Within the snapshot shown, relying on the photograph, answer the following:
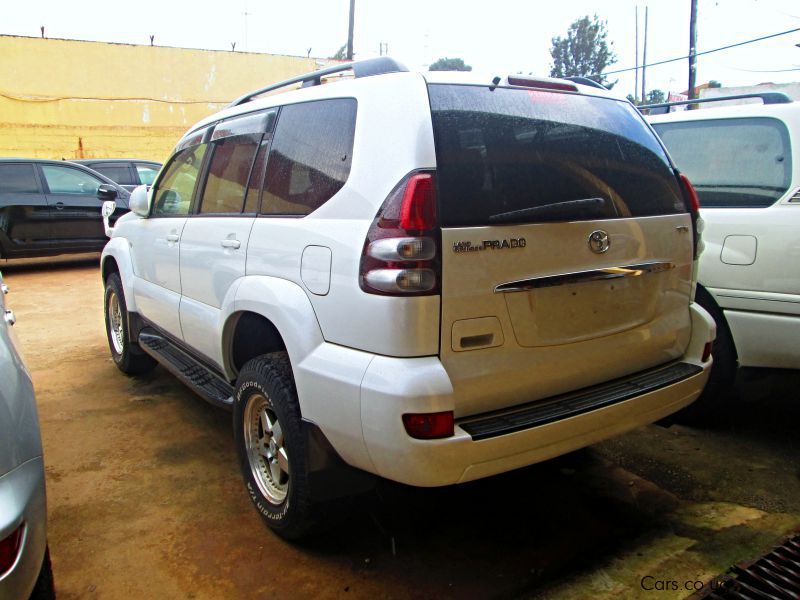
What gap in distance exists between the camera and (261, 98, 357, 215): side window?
7.91 feet

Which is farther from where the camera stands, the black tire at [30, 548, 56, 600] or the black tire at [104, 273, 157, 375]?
the black tire at [104, 273, 157, 375]

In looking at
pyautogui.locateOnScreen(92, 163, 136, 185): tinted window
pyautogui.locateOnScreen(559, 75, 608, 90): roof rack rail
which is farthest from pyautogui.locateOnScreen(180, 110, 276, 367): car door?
pyautogui.locateOnScreen(92, 163, 136, 185): tinted window

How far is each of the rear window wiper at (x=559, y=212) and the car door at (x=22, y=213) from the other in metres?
9.70

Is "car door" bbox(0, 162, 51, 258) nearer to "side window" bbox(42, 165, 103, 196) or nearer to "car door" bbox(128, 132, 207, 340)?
"side window" bbox(42, 165, 103, 196)

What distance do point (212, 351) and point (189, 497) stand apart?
2.38 ft

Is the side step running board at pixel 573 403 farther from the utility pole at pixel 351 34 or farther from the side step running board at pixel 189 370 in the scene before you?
the utility pole at pixel 351 34

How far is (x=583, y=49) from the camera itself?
53281mm

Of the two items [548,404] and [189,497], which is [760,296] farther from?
[189,497]

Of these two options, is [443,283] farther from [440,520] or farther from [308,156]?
[440,520]

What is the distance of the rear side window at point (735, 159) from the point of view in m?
3.44

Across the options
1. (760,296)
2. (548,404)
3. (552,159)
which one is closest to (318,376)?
(548,404)

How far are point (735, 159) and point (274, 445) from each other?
3071mm

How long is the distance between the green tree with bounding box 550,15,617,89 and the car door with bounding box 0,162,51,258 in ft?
161

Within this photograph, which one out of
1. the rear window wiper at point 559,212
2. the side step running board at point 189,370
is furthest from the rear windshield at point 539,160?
the side step running board at point 189,370
